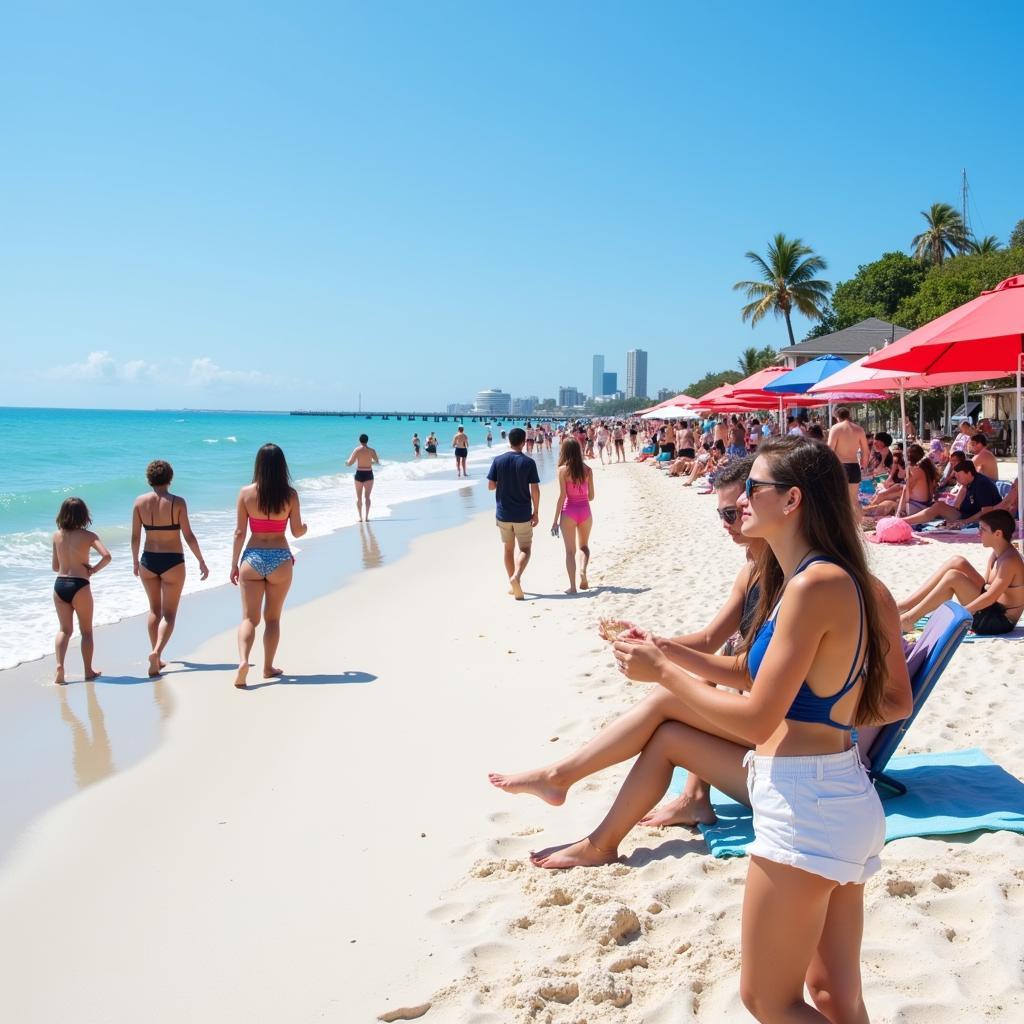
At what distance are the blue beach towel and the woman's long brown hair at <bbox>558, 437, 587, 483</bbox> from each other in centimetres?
454

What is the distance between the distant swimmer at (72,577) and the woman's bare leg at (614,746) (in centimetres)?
416

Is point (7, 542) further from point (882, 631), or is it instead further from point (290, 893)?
point (882, 631)

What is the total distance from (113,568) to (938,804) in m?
10.2

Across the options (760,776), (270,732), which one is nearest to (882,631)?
(760,776)

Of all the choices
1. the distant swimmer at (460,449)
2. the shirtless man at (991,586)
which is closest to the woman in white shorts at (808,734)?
the shirtless man at (991,586)

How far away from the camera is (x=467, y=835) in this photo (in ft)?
11.6

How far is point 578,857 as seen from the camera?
308 cm

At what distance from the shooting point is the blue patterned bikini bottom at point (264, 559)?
5.96 meters

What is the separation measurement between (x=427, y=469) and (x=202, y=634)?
86.6ft

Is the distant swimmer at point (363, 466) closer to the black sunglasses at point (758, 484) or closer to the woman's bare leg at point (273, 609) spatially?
the woman's bare leg at point (273, 609)

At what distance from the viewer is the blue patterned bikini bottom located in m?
5.96

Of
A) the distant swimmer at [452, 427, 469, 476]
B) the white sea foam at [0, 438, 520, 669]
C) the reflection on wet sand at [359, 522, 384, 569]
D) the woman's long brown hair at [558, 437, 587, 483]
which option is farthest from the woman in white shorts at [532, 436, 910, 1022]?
the distant swimmer at [452, 427, 469, 476]

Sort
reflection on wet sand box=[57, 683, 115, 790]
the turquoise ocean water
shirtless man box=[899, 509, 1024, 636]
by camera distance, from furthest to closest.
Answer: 1. the turquoise ocean water
2. shirtless man box=[899, 509, 1024, 636]
3. reflection on wet sand box=[57, 683, 115, 790]

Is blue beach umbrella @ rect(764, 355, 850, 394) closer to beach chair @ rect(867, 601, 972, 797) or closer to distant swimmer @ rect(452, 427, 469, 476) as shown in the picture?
beach chair @ rect(867, 601, 972, 797)
